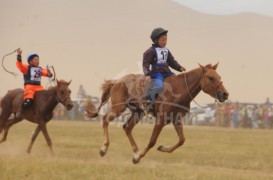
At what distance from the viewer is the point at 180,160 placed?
16109 mm

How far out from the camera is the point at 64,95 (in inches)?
593

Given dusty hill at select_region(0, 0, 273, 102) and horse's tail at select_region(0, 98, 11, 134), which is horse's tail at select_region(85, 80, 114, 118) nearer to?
horse's tail at select_region(0, 98, 11, 134)

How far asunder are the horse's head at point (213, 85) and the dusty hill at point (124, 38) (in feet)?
244

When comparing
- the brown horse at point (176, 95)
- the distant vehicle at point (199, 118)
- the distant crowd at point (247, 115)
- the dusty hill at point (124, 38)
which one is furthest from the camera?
the dusty hill at point (124, 38)

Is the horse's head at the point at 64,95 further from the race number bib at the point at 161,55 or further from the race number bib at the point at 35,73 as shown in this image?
the race number bib at the point at 161,55

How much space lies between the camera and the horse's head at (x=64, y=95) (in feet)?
49.2

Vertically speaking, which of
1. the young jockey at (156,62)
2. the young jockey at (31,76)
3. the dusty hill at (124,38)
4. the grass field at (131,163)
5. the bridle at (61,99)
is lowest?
the dusty hill at (124,38)

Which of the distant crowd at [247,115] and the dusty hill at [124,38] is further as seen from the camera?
the dusty hill at [124,38]

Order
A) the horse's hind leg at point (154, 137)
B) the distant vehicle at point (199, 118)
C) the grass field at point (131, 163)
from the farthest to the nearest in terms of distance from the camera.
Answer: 1. the distant vehicle at point (199, 118)
2. the horse's hind leg at point (154, 137)
3. the grass field at point (131, 163)

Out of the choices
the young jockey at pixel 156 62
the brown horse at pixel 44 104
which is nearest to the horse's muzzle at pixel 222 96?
the young jockey at pixel 156 62

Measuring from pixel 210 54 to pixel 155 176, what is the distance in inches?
4263

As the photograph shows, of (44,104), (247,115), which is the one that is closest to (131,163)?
(44,104)

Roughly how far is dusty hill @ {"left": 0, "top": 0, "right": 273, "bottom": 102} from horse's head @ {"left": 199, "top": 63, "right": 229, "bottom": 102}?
74450mm

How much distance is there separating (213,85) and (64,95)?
4.51m
